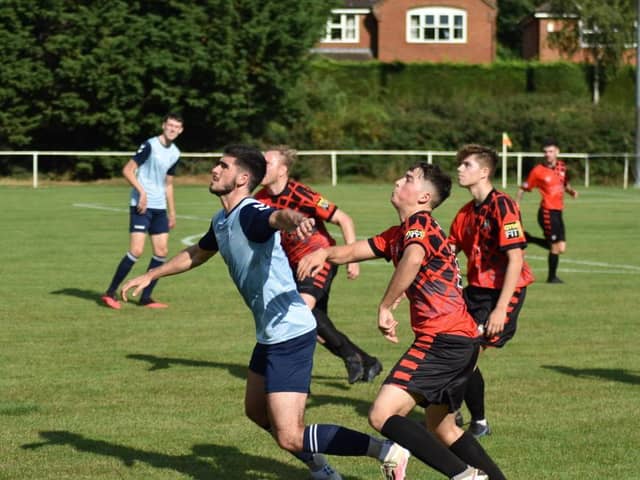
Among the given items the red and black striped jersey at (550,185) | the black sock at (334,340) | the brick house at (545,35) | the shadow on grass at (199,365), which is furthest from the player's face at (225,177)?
the brick house at (545,35)

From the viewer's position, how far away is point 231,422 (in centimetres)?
859

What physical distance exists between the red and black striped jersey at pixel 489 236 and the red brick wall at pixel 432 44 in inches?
2581

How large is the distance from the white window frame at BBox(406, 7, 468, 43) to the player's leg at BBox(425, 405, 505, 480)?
68.2 m

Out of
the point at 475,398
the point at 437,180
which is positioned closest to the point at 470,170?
the point at 437,180

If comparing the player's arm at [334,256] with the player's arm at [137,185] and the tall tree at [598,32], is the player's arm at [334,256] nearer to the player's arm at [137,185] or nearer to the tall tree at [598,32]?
the player's arm at [137,185]

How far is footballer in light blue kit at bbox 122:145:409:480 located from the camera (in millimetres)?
6406

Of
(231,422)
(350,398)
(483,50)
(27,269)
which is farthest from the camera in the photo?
(483,50)

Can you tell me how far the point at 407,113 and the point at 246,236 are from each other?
154ft

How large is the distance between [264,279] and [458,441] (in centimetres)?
135

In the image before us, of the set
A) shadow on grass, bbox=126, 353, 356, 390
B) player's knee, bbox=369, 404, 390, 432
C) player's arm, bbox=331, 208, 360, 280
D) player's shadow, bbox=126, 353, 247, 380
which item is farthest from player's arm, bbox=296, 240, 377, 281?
player's shadow, bbox=126, 353, 247, 380

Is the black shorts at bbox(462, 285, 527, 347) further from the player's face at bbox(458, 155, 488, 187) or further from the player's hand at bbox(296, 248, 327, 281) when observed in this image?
the player's hand at bbox(296, 248, 327, 281)

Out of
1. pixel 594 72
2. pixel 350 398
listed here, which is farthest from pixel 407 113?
pixel 350 398

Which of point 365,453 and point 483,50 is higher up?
point 483,50

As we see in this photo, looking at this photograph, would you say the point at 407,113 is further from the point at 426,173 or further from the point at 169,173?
the point at 426,173
